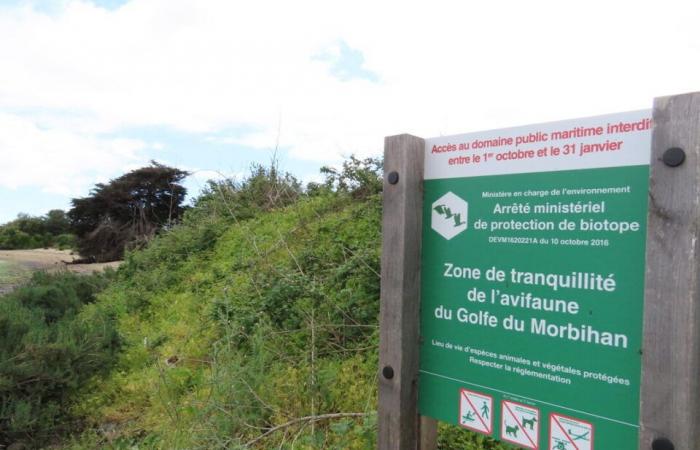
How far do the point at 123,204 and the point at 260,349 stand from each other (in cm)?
2504

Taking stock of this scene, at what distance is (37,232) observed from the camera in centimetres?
3444

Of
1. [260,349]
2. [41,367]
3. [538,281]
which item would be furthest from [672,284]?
[41,367]

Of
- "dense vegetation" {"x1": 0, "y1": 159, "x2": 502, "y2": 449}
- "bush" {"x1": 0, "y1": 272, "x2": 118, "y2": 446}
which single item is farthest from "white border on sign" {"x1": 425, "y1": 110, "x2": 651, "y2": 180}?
"bush" {"x1": 0, "y1": 272, "x2": 118, "y2": 446}

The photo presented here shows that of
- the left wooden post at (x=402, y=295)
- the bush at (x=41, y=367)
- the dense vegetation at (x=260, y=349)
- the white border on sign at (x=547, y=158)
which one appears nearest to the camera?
the white border on sign at (x=547, y=158)

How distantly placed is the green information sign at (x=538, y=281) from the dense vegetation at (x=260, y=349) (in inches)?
44.6

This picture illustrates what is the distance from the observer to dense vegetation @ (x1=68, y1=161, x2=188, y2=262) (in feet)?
79.7

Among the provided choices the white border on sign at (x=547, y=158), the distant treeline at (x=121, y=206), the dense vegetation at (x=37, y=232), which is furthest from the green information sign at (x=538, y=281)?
the dense vegetation at (x=37, y=232)

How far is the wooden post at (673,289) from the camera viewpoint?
5.24 feet

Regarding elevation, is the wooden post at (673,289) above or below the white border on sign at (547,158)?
below

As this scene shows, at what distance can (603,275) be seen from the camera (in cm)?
176

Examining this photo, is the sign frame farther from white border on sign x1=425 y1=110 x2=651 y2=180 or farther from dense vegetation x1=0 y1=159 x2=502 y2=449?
dense vegetation x1=0 y1=159 x2=502 y2=449

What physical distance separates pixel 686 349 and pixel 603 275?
1.07ft

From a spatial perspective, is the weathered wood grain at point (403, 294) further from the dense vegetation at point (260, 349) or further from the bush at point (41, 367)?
the bush at point (41, 367)

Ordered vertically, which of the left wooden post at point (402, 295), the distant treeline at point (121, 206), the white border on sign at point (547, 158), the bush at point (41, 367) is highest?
the distant treeline at point (121, 206)
